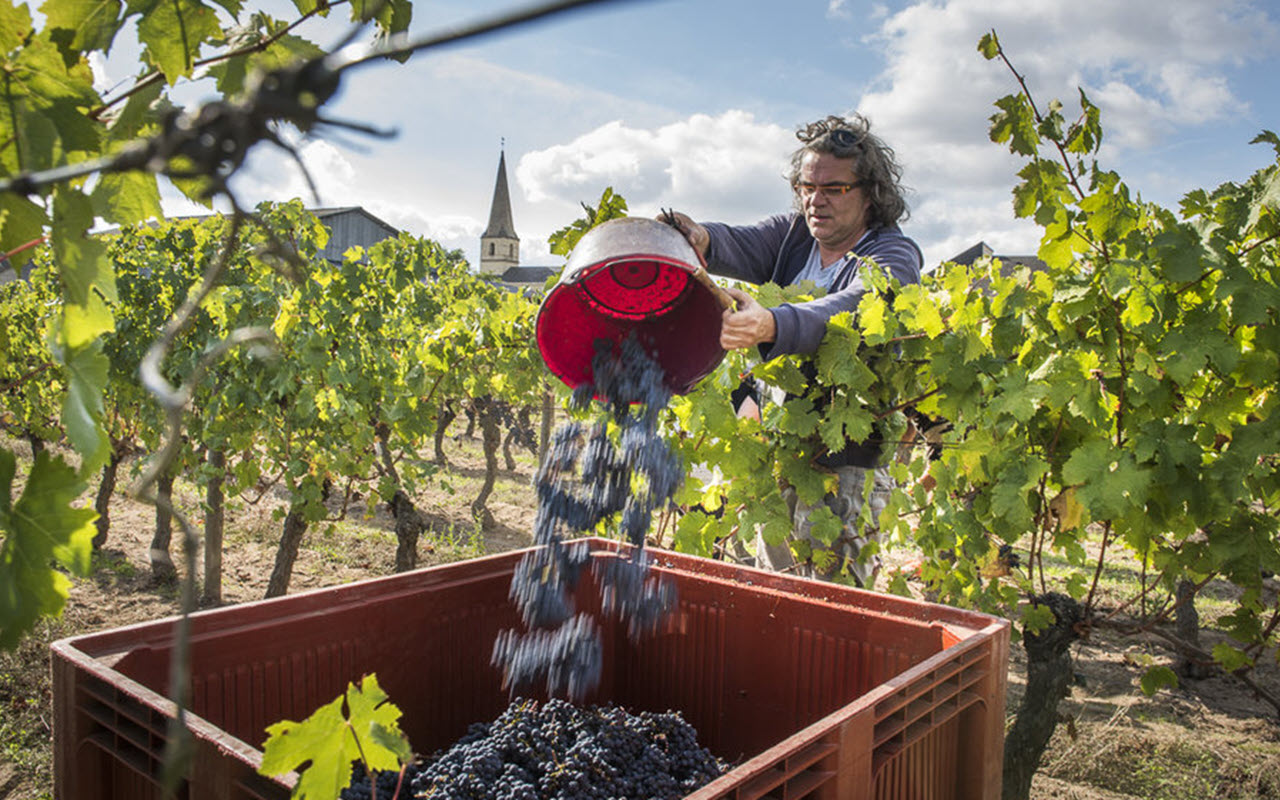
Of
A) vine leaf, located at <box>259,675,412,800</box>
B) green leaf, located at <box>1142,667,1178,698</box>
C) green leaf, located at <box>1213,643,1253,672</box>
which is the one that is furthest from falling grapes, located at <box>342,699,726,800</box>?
green leaf, located at <box>1213,643,1253,672</box>

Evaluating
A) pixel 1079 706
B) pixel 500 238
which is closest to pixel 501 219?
pixel 500 238

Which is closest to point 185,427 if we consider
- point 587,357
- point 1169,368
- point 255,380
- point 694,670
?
point 255,380

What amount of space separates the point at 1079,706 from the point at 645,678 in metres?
2.68

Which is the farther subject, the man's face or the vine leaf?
the man's face

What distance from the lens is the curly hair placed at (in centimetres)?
264

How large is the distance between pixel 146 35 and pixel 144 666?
111 cm

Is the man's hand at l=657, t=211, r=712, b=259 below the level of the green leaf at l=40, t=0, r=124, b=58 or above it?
above

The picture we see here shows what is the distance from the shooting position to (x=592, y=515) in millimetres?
2135

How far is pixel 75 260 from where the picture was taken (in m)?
0.76

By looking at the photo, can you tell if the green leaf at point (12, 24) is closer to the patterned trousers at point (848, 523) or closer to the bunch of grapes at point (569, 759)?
the bunch of grapes at point (569, 759)

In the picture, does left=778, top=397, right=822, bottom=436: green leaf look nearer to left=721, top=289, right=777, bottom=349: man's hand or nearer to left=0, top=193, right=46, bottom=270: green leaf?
left=721, top=289, right=777, bottom=349: man's hand

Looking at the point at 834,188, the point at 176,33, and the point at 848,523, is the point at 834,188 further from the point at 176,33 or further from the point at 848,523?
the point at 176,33

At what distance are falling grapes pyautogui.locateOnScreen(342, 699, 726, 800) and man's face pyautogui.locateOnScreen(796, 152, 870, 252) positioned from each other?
1.56 m

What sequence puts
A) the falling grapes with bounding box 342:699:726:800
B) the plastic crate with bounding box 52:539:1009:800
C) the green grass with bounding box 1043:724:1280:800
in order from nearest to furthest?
the plastic crate with bounding box 52:539:1009:800 < the falling grapes with bounding box 342:699:726:800 < the green grass with bounding box 1043:724:1280:800
